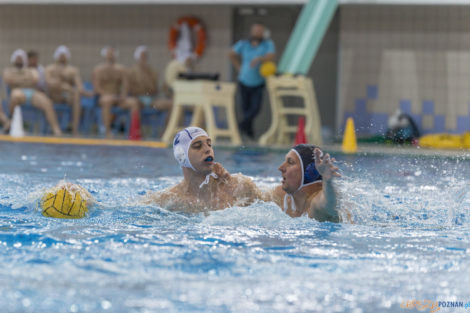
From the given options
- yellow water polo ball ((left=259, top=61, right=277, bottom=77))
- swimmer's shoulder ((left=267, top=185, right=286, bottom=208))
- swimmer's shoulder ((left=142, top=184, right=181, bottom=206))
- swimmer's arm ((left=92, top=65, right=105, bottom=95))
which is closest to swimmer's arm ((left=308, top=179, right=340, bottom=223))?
swimmer's shoulder ((left=267, top=185, right=286, bottom=208))

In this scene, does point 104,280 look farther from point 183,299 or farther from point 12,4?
point 12,4

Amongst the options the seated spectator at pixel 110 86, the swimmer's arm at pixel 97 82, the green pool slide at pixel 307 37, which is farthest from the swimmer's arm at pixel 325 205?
the swimmer's arm at pixel 97 82

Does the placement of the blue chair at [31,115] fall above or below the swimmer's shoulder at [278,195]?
above

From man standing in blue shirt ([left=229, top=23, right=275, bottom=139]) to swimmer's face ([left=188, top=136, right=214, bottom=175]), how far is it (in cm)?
689

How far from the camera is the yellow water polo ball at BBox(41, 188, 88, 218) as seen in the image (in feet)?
16.0

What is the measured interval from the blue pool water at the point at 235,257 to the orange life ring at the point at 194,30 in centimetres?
817

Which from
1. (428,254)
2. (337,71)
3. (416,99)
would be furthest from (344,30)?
(428,254)

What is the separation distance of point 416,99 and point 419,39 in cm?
107

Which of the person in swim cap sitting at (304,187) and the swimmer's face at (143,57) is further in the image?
the swimmer's face at (143,57)

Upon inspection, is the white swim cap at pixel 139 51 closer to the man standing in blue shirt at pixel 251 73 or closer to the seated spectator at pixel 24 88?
the seated spectator at pixel 24 88

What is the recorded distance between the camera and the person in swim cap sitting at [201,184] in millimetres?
4984

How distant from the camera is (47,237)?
13.7 feet

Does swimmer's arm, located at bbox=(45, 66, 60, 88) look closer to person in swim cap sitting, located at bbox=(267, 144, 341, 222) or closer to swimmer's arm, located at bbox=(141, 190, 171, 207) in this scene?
swimmer's arm, located at bbox=(141, 190, 171, 207)

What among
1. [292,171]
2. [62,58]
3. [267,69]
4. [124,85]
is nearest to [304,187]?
[292,171]
